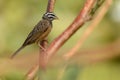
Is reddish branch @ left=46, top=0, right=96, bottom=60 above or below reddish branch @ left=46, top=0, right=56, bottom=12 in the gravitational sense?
below

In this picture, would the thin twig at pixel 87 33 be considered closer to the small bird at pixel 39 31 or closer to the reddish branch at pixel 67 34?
the reddish branch at pixel 67 34

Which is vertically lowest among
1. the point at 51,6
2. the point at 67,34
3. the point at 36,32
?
the point at 67,34

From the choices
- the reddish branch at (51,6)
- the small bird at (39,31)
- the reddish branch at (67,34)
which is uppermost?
the small bird at (39,31)

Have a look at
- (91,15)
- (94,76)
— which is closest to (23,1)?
(94,76)

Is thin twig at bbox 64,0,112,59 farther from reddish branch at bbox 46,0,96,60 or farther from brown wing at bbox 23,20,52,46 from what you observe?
brown wing at bbox 23,20,52,46

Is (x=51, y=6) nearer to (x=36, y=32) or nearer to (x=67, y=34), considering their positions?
(x=67, y=34)

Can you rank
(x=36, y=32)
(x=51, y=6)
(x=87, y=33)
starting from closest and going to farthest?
(x=87, y=33), (x=51, y=6), (x=36, y=32)

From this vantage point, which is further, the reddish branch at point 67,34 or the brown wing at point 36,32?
the brown wing at point 36,32

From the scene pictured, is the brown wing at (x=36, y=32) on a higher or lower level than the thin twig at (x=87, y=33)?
higher

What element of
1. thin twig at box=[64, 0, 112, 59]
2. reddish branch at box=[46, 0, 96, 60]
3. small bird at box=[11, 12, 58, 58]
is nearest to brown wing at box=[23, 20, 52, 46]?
small bird at box=[11, 12, 58, 58]

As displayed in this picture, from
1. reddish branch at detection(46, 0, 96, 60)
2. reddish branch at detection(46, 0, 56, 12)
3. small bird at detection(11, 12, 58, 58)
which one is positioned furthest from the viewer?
small bird at detection(11, 12, 58, 58)

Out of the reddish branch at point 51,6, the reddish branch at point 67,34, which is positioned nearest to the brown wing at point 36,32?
the reddish branch at point 51,6

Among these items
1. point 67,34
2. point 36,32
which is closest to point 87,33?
point 67,34

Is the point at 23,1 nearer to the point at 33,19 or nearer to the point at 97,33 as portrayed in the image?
the point at 33,19
